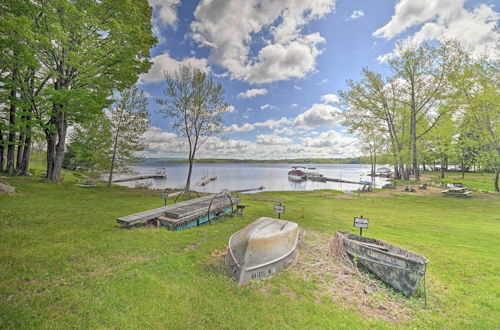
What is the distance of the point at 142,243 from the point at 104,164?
19879 mm

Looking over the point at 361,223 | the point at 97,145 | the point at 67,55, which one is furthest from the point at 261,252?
the point at 97,145

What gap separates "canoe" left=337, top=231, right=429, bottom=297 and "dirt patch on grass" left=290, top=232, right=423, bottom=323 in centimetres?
23

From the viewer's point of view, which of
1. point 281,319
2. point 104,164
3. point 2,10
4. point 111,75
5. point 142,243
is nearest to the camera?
point 281,319

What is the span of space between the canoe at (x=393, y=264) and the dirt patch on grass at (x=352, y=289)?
23 centimetres

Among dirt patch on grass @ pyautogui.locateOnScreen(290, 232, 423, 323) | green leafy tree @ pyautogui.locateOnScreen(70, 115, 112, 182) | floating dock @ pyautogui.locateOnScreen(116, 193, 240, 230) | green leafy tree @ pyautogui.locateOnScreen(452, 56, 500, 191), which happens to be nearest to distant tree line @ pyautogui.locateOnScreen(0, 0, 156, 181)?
green leafy tree @ pyautogui.locateOnScreen(70, 115, 112, 182)

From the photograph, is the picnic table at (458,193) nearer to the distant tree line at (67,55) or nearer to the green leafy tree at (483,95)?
the green leafy tree at (483,95)

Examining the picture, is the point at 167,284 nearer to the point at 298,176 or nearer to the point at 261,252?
the point at 261,252

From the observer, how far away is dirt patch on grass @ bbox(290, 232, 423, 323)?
4492mm

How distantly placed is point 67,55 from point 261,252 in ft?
57.1

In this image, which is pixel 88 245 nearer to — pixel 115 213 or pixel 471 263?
pixel 115 213

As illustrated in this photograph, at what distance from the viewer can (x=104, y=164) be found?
22.8 metres

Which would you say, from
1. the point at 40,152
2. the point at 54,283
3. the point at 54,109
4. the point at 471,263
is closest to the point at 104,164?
the point at 54,109

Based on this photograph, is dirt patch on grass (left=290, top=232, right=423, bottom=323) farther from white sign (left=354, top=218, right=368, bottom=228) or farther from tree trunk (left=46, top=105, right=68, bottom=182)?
tree trunk (left=46, top=105, right=68, bottom=182)

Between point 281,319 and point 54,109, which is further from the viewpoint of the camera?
point 54,109
